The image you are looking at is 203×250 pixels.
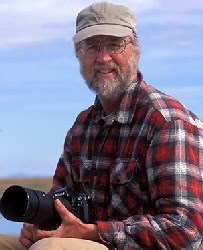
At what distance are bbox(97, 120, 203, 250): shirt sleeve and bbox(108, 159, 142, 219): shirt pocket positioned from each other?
12 cm

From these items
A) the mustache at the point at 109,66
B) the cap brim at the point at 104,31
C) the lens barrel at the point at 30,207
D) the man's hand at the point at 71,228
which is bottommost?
the man's hand at the point at 71,228

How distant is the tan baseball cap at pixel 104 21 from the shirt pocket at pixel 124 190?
81 centimetres

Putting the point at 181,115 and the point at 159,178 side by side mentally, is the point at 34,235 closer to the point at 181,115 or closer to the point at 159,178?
the point at 159,178

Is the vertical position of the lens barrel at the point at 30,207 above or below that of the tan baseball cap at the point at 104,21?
below

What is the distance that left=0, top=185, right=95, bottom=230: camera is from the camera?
15.5 ft

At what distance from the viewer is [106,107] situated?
5.36m

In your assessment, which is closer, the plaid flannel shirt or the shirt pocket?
the plaid flannel shirt

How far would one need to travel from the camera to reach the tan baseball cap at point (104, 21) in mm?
5254

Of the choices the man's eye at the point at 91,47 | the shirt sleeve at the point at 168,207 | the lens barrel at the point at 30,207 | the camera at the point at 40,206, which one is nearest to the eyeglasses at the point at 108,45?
the man's eye at the point at 91,47

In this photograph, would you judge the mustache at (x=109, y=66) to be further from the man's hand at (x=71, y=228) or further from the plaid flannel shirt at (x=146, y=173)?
the man's hand at (x=71, y=228)

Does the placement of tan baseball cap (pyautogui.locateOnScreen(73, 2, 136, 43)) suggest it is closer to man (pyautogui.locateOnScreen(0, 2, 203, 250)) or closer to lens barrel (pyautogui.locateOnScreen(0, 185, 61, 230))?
man (pyautogui.locateOnScreen(0, 2, 203, 250))

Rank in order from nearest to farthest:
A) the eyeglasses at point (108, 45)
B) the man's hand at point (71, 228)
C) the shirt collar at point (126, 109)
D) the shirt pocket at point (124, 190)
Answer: the man's hand at point (71, 228), the shirt pocket at point (124, 190), the shirt collar at point (126, 109), the eyeglasses at point (108, 45)

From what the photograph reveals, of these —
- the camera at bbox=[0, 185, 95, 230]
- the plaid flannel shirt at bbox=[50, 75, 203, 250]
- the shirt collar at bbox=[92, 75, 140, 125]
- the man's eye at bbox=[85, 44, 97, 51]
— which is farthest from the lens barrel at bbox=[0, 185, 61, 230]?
the man's eye at bbox=[85, 44, 97, 51]

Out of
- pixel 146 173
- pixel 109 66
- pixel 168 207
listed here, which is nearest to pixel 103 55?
pixel 109 66
